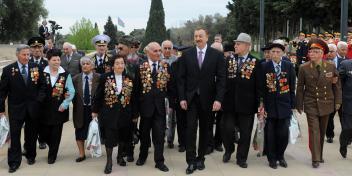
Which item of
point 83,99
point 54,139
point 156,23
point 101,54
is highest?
point 156,23

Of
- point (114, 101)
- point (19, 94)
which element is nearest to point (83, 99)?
point (114, 101)

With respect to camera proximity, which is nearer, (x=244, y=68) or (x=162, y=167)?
(x=162, y=167)

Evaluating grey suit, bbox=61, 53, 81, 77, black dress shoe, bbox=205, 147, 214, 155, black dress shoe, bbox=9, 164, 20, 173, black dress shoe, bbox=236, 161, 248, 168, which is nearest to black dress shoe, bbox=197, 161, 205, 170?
black dress shoe, bbox=236, 161, 248, 168

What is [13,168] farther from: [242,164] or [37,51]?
[242,164]

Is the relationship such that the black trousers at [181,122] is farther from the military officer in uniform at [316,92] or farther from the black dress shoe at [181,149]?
the military officer in uniform at [316,92]

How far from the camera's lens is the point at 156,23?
121 feet

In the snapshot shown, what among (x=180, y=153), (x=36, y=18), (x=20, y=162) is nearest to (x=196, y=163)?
(x=180, y=153)

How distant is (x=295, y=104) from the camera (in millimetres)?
7016

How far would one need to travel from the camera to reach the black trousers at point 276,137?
6.93m

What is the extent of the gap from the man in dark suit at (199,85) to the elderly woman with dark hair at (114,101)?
0.80m

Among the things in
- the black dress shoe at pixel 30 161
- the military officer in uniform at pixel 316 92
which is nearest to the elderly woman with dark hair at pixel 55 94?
the black dress shoe at pixel 30 161

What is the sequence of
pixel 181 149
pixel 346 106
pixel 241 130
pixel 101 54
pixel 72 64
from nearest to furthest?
pixel 241 130 < pixel 346 106 < pixel 181 149 < pixel 101 54 < pixel 72 64

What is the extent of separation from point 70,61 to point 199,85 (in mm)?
3861

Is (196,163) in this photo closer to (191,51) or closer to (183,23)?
(191,51)
